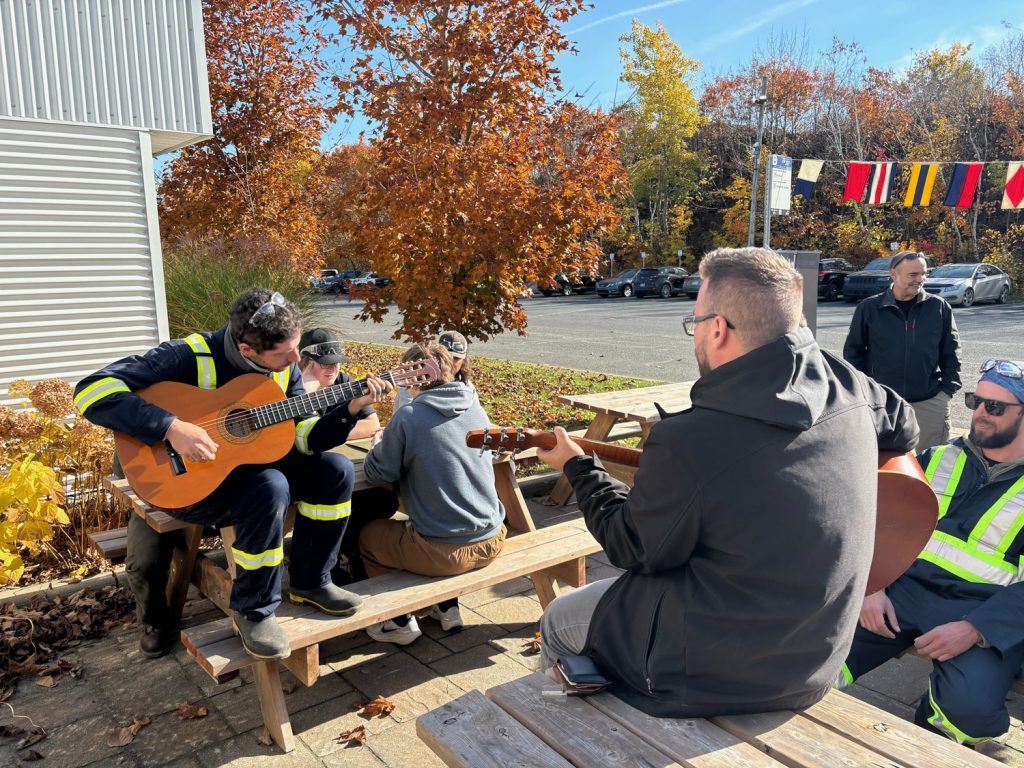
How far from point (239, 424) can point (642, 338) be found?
14960 millimetres

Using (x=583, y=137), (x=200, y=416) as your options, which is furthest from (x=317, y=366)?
(x=583, y=137)

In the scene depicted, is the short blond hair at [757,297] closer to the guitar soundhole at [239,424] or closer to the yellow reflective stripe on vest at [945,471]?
the yellow reflective stripe on vest at [945,471]

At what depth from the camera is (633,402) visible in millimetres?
5891

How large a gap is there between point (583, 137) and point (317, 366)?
4010 millimetres

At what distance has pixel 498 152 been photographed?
6.95m

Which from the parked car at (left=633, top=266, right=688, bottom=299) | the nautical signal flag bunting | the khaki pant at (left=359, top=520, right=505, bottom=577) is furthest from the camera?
the parked car at (left=633, top=266, right=688, bottom=299)

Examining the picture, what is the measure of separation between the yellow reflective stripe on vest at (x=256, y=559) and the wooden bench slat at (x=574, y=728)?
1.18m

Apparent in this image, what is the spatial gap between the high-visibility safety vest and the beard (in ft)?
0.41

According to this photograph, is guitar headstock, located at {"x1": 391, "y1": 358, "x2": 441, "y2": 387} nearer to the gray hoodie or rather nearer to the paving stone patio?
the gray hoodie

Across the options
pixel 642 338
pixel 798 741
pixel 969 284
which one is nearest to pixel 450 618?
pixel 798 741

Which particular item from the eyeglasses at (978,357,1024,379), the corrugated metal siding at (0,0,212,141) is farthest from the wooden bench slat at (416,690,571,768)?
the corrugated metal siding at (0,0,212,141)

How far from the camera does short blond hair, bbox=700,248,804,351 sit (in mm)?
1795

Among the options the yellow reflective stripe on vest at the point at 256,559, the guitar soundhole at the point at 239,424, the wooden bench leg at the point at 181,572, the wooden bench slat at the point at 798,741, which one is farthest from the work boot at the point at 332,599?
the wooden bench slat at the point at 798,741

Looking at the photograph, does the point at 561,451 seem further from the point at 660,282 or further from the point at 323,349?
the point at 660,282
